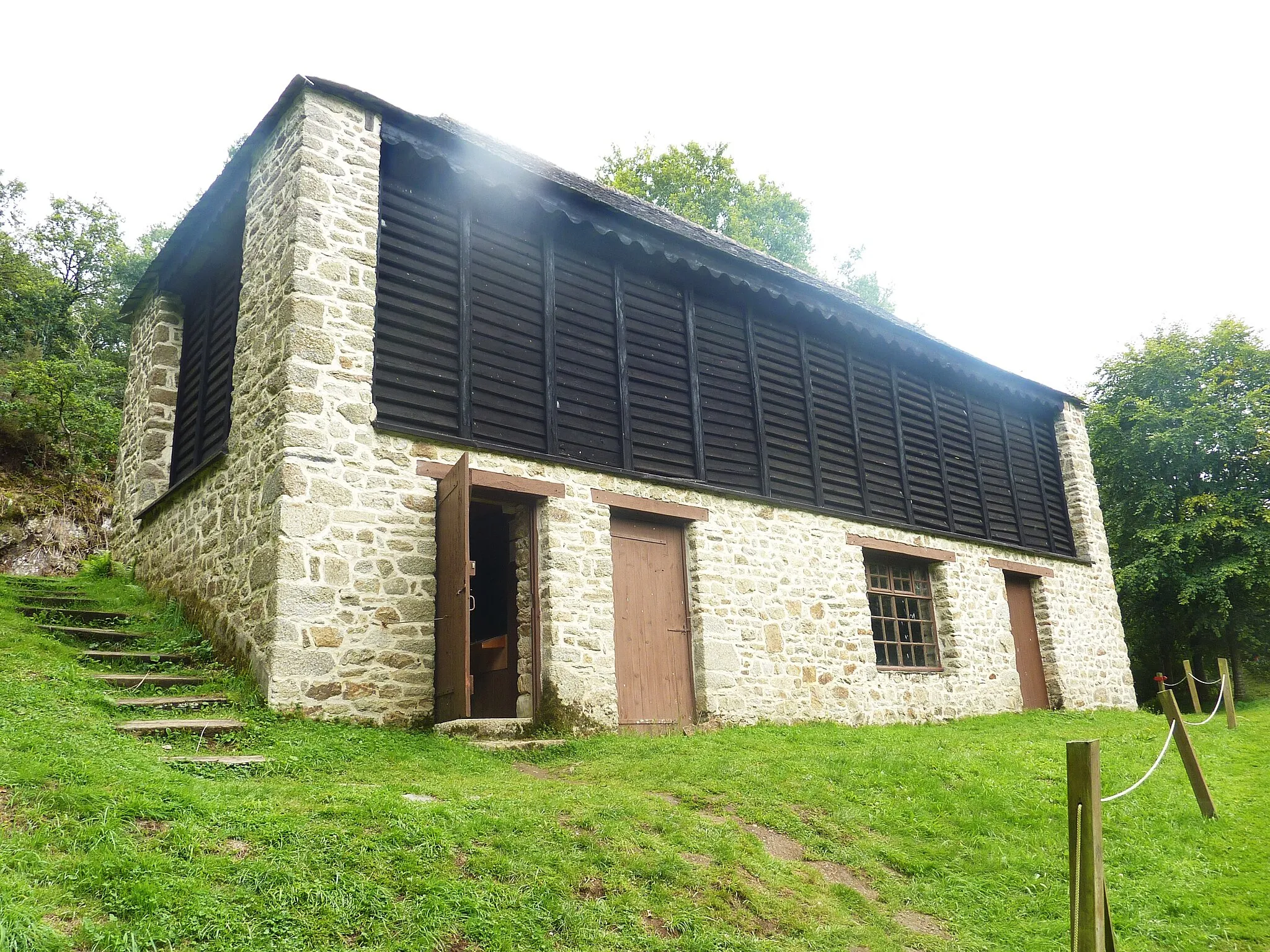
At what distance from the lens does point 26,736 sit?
5.07 metres

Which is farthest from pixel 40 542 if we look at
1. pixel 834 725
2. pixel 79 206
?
pixel 79 206

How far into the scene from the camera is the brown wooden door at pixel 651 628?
934 centimetres

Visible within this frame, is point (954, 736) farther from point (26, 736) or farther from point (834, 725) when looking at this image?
point (26, 736)

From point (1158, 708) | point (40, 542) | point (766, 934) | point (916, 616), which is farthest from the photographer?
point (1158, 708)

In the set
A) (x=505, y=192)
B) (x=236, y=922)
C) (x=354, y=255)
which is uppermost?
(x=505, y=192)

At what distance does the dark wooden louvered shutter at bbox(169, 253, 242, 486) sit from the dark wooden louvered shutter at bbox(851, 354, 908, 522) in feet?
28.3

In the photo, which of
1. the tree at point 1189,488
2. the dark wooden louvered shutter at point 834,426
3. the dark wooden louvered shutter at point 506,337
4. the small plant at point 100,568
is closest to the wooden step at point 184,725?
the dark wooden louvered shutter at point 506,337

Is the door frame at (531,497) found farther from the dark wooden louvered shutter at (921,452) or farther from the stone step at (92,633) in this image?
the dark wooden louvered shutter at (921,452)

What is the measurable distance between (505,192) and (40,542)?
10.4 meters

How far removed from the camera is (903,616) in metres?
13.0

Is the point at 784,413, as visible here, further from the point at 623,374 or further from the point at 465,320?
the point at 465,320

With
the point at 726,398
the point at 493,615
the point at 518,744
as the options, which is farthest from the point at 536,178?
the point at 518,744

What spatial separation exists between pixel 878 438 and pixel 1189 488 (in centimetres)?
1406

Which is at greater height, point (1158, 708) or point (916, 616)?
point (916, 616)
